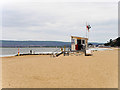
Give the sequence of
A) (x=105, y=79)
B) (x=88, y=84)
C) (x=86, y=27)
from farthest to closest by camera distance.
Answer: (x=86, y=27), (x=105, y=79), (x=88, y=84)

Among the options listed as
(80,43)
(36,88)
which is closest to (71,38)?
(80,43)

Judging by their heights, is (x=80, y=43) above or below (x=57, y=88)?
above

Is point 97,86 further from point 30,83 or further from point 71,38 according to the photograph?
point 71,38

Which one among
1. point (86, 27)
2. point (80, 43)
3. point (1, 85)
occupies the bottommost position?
point (1, 85)

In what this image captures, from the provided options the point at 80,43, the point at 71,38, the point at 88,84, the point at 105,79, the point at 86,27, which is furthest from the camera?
the point at 86,27

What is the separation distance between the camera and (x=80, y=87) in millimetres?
6387

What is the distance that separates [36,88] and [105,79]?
359 cm

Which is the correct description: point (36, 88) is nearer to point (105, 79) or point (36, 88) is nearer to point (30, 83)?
point (30, 83)

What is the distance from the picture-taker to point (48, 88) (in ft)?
20.6

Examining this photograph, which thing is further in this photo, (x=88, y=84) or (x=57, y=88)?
(x=88, y=84)

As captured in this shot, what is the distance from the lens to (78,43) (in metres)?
28.1

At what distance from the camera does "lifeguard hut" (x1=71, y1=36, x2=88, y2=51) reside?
26920mm

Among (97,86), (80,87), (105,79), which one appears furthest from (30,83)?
(105,79)

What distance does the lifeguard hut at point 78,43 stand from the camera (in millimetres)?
26920
